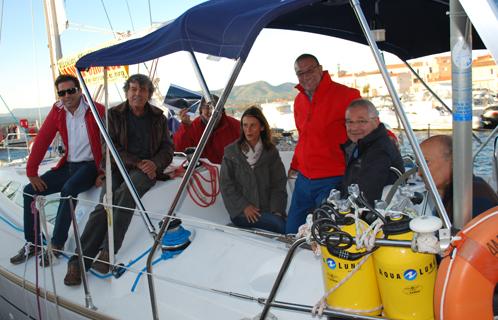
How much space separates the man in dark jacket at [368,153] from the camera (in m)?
2.62

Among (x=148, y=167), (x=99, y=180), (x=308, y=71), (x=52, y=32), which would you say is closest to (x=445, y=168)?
(x=308, y=71)

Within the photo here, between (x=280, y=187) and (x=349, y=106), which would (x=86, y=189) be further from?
(x=349, y=106)

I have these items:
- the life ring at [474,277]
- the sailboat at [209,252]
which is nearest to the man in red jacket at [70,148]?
the sailboat at [209,252]

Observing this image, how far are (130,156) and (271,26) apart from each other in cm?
146

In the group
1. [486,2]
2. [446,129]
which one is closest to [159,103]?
[486,2]

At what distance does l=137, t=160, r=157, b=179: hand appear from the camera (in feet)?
11.1

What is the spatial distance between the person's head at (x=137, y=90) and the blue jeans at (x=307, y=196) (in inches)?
52.1

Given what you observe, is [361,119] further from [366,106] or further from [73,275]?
[73,275]

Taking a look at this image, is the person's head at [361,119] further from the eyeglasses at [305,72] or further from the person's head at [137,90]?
the person's head at [137,90]

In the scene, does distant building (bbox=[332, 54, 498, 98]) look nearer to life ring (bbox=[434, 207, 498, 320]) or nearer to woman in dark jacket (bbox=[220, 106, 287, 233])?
woman in dark jacket (bbox=[220, 106, 287, 233])

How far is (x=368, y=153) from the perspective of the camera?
2.68 metres

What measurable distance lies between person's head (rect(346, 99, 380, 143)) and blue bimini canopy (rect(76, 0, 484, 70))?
0.58m

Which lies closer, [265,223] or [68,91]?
[265,223]

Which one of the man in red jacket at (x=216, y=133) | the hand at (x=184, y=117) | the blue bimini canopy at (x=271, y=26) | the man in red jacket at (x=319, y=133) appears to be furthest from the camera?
the hand at (x=184, y=117)
